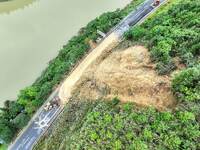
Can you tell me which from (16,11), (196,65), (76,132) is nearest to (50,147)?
(76,132)

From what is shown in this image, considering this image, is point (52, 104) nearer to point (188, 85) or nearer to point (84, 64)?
point (84, 64)

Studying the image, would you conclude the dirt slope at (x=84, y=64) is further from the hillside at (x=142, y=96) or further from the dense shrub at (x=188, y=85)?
the dense shrub at (x=188, y=85)

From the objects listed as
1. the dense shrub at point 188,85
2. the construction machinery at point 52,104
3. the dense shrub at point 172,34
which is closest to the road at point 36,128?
the construction machinery at point 52,104

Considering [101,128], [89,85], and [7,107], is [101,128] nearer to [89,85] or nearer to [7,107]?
[89,85]

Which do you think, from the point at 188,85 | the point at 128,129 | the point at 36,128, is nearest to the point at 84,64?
the point at 36,128

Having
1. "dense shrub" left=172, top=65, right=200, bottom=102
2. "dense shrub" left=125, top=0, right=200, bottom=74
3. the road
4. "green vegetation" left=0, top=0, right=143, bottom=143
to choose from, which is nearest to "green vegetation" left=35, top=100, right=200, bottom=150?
"dense shrub" left=172, top=65, right=200, bottom=102
